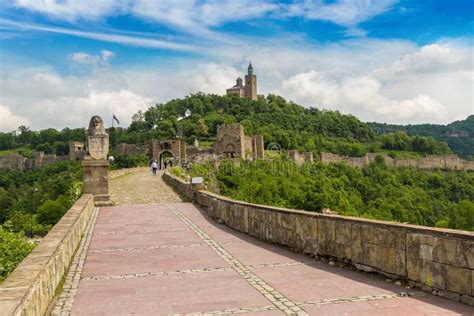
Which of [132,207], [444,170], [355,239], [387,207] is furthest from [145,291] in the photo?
[444,170]

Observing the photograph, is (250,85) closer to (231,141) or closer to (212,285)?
(231,141)

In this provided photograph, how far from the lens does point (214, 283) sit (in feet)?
20.8

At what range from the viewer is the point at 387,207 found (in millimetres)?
56031

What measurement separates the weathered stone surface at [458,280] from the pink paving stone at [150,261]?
129 inches

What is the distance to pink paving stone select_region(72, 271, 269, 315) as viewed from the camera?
5.25m

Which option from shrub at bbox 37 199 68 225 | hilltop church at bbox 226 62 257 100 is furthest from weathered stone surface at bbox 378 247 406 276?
hilltop church at bbox 226 62 257 100

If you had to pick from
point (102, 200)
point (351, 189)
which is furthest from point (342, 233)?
point (351, 189)

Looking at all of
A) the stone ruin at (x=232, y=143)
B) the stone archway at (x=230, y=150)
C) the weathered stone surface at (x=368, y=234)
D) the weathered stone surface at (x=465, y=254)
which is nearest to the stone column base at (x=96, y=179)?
the weathered stone surface at (x=368, y=234)

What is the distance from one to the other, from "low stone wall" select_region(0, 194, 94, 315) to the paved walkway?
0.24m

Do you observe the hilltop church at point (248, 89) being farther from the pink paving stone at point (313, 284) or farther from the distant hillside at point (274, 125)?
the pink paving stone at point (313, 284)

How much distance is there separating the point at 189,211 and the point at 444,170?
110243mm

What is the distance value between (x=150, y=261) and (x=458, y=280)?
4581mm

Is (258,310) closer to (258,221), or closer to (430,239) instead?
(430,239)

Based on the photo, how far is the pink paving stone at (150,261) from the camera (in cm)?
732
